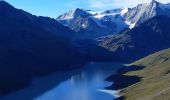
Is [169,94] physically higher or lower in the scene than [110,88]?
higher

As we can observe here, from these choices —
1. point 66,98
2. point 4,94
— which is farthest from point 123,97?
point 4,94

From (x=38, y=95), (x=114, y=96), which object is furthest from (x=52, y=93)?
(x=114, y=96)

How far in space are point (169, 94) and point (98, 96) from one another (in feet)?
185

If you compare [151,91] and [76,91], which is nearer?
[151,91]

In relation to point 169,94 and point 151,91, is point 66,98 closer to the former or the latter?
point 151,91

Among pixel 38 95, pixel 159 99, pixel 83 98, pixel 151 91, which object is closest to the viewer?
pixel 159 99

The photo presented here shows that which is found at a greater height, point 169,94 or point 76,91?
point 169,94

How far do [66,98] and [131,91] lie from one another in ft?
82.4

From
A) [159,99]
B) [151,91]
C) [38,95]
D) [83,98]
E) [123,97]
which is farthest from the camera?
[38,95]

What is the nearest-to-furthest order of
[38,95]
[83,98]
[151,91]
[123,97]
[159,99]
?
[159,99] → [151,91] → [123,97] → [83,98] → [38,95]

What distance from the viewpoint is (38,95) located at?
617 ft

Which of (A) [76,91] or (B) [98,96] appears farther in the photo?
(A) [76,91]

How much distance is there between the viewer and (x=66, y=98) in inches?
6826

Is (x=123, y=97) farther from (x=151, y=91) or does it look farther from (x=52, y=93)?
(x=52, y=93)
